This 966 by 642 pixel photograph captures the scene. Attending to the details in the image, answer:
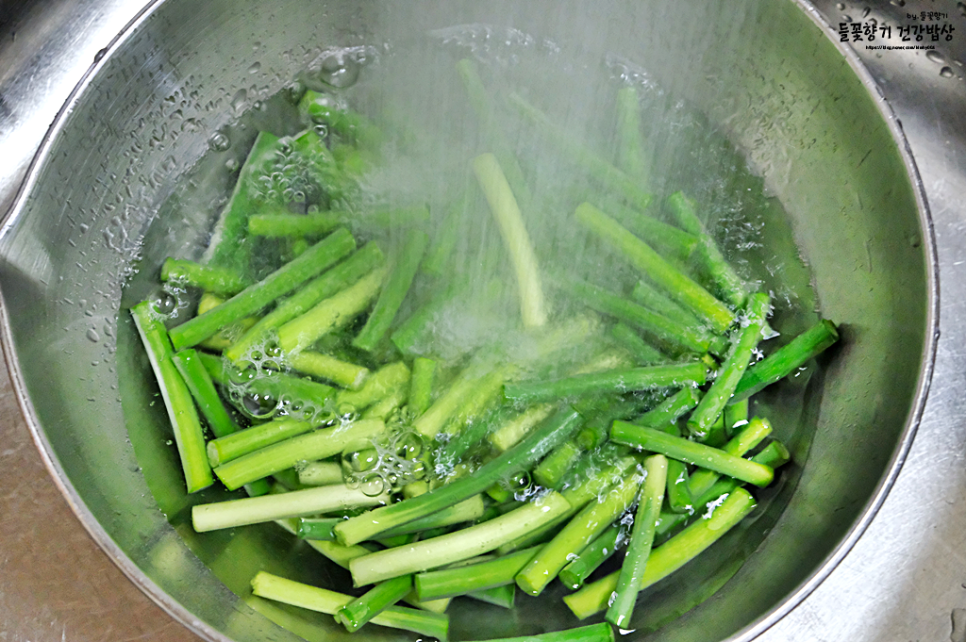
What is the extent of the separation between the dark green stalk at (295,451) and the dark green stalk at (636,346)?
1.54 ft

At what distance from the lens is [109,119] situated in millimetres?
1106

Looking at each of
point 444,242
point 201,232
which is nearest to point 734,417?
point 444,242

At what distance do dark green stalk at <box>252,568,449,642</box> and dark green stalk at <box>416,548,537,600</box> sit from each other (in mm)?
33

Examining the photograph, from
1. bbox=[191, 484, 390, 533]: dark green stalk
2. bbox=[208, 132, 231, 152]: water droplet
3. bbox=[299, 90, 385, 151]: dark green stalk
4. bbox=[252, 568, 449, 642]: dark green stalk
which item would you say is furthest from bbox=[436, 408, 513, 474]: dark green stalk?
bbox=[208, 132, 231, 152]: water droplet

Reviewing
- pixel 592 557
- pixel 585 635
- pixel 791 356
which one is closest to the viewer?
pixel 585 635

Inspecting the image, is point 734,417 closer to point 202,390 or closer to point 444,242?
point 444,242

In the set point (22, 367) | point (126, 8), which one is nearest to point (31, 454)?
point (22, 367)

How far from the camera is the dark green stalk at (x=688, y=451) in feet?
3.54

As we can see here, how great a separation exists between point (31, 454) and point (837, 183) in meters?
1.56

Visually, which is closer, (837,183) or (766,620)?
(766,620)

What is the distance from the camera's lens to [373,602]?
966mm

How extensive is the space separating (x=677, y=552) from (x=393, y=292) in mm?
680

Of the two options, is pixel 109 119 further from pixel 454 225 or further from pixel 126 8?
pixel 454 225

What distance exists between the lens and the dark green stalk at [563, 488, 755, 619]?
1.01 m
